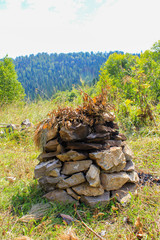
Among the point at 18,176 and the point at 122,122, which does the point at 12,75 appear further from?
the point at 18,176

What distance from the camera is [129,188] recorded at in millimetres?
2439

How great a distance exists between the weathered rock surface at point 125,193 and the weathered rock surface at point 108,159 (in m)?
0.30

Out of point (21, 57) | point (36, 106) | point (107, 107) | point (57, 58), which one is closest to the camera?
point (107, 107)

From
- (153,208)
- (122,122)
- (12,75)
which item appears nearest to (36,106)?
(122,122)

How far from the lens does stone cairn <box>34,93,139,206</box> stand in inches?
90.0

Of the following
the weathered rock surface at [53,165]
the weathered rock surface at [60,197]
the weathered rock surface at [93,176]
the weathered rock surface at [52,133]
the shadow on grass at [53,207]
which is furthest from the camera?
the weathered rock surface at [52,133]

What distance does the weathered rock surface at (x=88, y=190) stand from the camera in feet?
7.41

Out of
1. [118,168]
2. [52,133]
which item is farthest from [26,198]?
[118,168]

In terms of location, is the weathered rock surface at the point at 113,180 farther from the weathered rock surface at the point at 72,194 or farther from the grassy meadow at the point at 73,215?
the weathered rock surface at the point at 72,194

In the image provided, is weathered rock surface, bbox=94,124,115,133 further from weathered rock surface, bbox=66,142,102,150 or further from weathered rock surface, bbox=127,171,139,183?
weathered rock surface, bbox=127,171,139,183

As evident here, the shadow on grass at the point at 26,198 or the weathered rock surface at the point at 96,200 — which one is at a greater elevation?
the shadow on grass at the point at 26,198

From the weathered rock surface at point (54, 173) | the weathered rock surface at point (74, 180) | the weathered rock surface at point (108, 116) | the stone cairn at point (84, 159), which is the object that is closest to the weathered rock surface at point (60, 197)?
the stone cairn at point (84, 159)

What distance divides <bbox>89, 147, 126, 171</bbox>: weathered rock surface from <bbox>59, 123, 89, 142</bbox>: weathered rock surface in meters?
0.31

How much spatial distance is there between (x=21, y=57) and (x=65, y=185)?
143m
